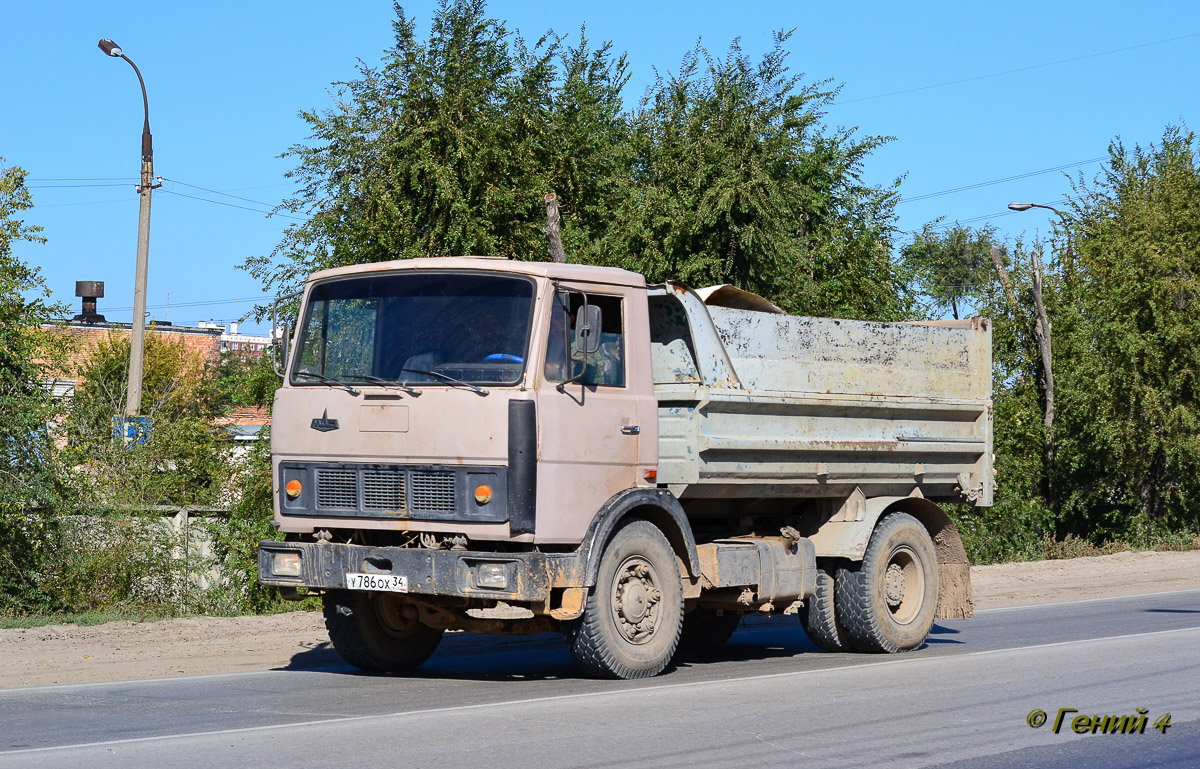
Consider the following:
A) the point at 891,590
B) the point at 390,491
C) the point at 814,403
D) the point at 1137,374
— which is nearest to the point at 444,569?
the point at 390,491

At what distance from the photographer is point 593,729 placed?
7.28 m

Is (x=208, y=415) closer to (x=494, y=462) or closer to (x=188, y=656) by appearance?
(x=188, y=656)

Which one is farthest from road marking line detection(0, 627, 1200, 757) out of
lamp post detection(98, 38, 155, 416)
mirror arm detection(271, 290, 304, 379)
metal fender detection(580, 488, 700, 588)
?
lamp post detection(98, 38, 155, 416)

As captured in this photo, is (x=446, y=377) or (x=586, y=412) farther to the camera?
(x=586, y=412)

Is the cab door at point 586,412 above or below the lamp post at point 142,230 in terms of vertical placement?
below

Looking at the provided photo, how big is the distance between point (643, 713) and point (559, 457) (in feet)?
6.12

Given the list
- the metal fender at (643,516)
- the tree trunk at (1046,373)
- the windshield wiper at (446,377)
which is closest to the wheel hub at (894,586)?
the metal fender at (643,516)

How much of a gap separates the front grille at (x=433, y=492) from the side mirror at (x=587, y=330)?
4.01 feet

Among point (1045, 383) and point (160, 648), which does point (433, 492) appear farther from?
point (1045, 383)

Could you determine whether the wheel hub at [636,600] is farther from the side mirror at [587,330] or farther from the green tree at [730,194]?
the green tree at [730,194]

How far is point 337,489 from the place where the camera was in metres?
9.23

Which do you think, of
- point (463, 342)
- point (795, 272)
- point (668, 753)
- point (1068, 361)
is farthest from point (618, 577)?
point (1068, 361)

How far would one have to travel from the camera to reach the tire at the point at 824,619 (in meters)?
11.4

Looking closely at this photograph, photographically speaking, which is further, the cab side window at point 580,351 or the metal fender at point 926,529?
the metal fender at point 926,529
